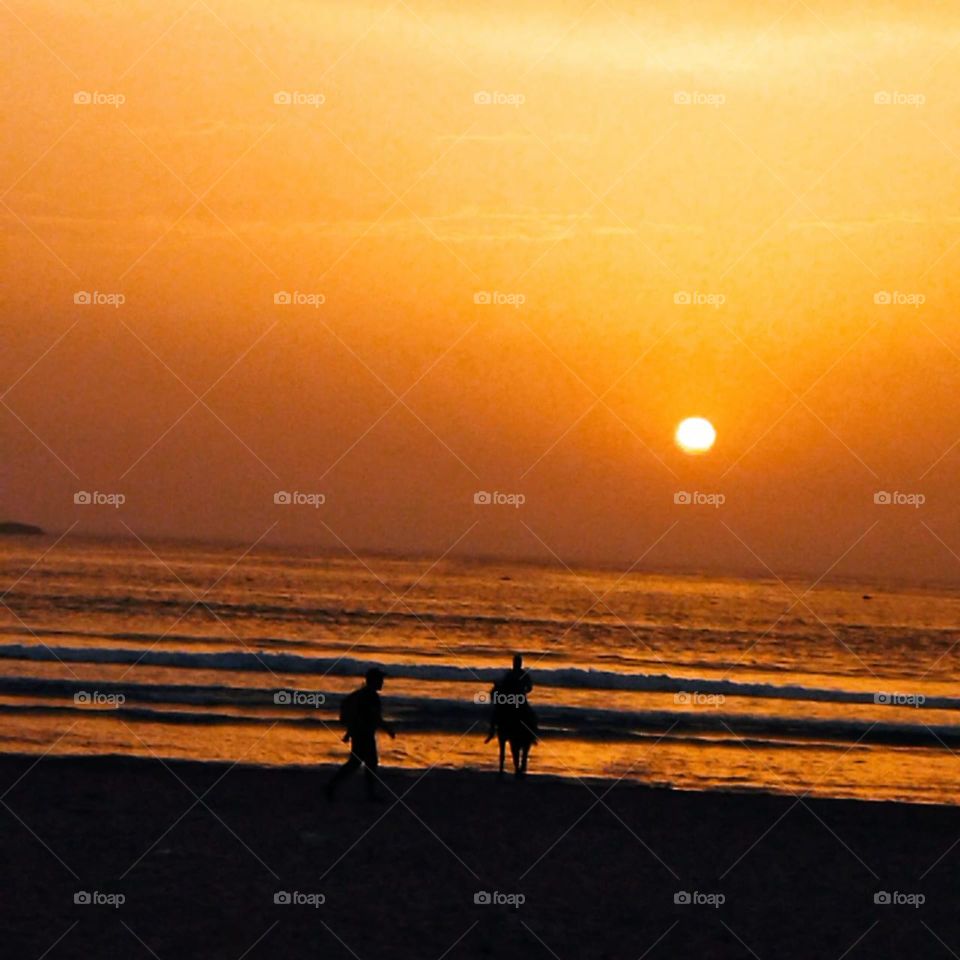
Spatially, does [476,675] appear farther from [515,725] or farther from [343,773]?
[343,773]

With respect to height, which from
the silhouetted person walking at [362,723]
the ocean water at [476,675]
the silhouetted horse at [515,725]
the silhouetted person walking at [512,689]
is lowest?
the silhouetted person walking at [362,723]

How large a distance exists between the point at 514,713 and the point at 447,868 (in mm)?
4732

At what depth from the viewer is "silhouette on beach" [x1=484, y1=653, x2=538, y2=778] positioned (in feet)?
58.0

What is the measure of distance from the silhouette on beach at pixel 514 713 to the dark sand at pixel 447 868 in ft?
2.22

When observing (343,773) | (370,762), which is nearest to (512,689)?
(370,762)

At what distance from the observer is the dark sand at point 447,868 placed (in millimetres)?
11227

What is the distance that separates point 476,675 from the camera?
128ft

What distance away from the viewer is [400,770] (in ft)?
64.2

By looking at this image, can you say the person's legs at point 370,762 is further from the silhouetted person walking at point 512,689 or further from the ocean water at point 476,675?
the ocean water at point 476,675

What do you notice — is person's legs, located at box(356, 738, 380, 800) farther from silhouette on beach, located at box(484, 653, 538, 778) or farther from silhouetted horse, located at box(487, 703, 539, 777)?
silhouetted horse, located at box(487, 703, 539, 777)

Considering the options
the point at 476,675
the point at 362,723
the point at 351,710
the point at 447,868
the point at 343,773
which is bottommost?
the point at 447,868

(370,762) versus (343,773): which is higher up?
(370,762)

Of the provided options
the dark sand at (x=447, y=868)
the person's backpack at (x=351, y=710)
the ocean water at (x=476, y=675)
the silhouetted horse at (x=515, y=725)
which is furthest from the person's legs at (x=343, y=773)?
the ocean water at (x=476, y=675)

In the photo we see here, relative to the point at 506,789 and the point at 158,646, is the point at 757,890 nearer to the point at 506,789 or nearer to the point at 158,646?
the point at 506,789
